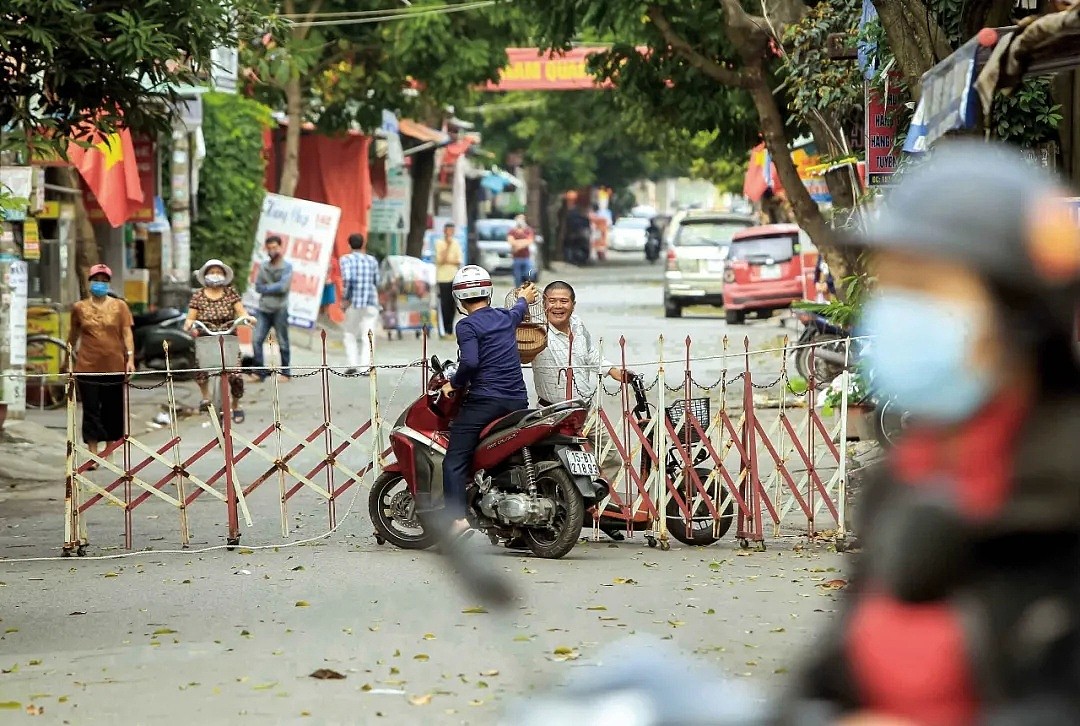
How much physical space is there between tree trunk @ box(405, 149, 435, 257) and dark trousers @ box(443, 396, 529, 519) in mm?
27084

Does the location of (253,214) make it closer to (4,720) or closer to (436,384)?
(436,384)

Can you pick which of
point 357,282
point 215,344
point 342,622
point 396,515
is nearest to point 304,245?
point 357,282

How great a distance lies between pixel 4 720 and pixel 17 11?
18.3 ft

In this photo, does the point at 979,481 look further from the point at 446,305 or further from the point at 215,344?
the point at 446,305

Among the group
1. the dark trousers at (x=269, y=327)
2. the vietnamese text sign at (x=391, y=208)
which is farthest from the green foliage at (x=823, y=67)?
the vietnamese text sign at (x=391, y=208)

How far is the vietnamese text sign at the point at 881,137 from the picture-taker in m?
11.9

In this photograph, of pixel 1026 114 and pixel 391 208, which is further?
pixel 391 208

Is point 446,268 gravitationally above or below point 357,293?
above

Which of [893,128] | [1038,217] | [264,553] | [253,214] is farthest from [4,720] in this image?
[253,214]

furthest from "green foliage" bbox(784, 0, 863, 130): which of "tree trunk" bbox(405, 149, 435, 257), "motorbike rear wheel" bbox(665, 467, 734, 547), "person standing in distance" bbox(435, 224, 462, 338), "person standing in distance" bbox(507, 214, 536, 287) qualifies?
"tree trunk" bbox(405, 149, 435, 257)

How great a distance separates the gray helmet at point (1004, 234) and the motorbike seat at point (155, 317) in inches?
756

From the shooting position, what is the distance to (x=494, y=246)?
5800 cm

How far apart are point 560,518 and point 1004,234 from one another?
7.73 m

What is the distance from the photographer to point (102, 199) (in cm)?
1980
